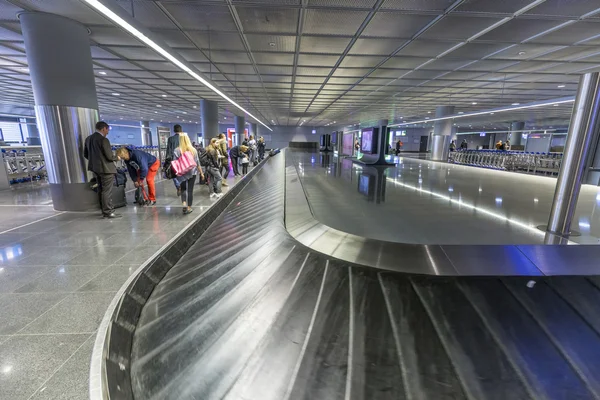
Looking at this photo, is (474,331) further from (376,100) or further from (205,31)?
(376,100)

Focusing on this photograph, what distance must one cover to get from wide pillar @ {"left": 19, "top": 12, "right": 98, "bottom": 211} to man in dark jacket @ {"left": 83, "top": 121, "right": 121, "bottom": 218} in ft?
1.76

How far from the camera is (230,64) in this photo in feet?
29.0

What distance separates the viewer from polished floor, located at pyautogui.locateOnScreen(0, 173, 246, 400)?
1587 mm

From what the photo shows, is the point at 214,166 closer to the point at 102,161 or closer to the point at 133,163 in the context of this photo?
the point at 133,163

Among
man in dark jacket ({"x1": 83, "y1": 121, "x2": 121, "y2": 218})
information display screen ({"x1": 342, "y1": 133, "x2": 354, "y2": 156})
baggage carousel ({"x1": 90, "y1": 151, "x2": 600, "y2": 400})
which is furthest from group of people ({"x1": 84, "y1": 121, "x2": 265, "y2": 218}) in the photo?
information display screen ({"x1": 342, "y1": 133, "x2": 354, "y2": 156})

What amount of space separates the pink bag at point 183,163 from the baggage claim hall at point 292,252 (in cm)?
4

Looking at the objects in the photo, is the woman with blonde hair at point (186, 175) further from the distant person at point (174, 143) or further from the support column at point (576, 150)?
the support column at point (576, 150)

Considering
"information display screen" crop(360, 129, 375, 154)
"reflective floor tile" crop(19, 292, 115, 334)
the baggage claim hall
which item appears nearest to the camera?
the baggage claim hall

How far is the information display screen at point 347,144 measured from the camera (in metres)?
19.8

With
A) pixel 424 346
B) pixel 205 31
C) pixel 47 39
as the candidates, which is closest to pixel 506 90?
pixel 205 31

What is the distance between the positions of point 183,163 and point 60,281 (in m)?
2.68

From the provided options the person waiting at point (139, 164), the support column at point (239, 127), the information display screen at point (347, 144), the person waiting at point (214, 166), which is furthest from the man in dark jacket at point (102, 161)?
the support column at point (239, 127)

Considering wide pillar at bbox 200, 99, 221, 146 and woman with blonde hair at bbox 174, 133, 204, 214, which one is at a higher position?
wide pillar at bbox 200, 99, 221, 146

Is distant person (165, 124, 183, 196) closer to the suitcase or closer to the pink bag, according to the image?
the pink bag
